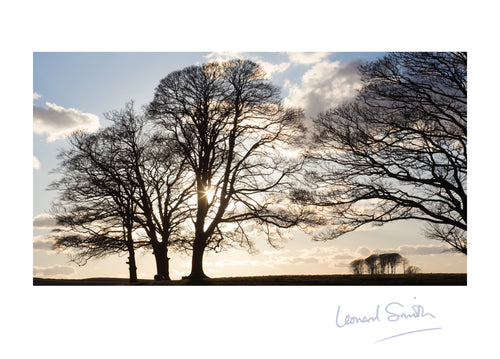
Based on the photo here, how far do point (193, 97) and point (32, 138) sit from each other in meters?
4.93

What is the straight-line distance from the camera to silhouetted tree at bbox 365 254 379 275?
13008mm

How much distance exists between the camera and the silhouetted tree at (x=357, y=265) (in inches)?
523

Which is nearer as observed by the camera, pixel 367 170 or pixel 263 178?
pixel 367 170

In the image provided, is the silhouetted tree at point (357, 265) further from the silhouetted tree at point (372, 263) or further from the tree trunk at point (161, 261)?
the tree trunk at point (161, 261)

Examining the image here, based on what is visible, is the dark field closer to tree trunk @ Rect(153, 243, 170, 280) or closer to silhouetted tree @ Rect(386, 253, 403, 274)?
silhouetted tree @ Rect(386, 253, 403, 274)

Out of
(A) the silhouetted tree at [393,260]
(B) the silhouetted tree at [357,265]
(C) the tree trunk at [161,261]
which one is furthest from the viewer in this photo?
(C) the tree trunk at [161,261]

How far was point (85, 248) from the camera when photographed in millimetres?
16547

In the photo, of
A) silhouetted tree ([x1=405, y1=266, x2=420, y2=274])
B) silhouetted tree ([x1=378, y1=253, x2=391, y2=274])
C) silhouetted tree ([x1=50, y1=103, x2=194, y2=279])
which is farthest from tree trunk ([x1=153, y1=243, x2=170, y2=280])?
silhouetted tree ([x1=405, y1=266, x2=420, y2=274])

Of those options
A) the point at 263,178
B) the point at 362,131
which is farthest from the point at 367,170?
the point at 263,178

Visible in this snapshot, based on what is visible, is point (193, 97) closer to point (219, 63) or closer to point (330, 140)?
point (219, 63)

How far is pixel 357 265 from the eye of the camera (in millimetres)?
13445

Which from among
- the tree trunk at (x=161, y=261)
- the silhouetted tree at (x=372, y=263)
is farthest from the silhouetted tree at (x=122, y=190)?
the silhouetted tree at (x=372, y=263)

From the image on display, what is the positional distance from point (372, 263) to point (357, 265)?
0.42 meters
